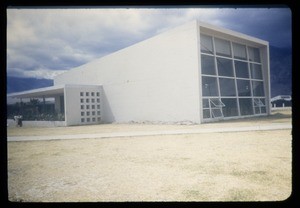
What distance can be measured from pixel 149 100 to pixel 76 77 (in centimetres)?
1789

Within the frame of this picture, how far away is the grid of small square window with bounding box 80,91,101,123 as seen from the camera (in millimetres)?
25141

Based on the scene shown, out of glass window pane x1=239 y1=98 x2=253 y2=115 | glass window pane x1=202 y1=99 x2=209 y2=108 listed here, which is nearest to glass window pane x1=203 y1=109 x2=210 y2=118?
glass window pane x1=202 y1=99 x2=209 y2=108

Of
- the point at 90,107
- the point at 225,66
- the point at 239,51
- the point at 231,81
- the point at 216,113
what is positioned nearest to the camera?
the point at 216,113

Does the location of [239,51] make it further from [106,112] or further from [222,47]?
[106,112]

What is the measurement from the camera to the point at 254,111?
25.2 meters

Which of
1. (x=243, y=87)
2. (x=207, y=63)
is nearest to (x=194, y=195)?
(x=207, y=63)

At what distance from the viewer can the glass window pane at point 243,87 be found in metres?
25.2

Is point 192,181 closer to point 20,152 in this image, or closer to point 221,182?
point 221,182

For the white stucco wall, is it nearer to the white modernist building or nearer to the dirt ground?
the white modernist building

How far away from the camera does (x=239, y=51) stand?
996 inches

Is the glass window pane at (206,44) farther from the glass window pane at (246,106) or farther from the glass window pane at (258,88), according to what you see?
the glass window pane at (258,88)

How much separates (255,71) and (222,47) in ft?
22.6

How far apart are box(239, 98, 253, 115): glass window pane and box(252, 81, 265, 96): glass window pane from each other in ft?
5.80
